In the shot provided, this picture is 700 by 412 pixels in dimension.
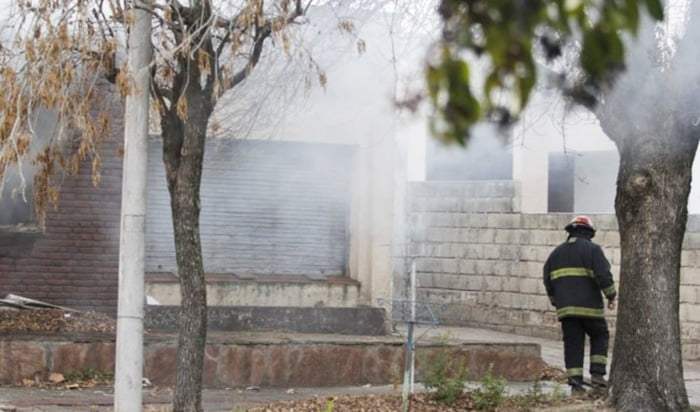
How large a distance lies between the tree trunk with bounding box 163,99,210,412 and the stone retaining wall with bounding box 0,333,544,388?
7.54 ft

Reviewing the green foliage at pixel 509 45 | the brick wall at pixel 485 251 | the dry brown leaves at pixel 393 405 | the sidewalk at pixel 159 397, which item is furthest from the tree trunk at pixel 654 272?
the brick wall at pixel 485 251

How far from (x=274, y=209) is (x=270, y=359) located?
4.14 metres

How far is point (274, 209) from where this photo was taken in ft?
45.3

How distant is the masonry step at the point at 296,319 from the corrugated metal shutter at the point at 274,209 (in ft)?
5.23

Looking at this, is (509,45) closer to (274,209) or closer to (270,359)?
(270,359)

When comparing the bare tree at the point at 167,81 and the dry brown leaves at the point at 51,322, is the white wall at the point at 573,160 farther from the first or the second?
the bare tree at the point at 167,81

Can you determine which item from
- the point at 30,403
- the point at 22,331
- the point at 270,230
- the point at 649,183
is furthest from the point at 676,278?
the point at 270,230

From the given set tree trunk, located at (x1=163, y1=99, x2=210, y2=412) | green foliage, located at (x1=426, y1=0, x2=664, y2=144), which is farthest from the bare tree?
green foliage, located at (x1=426, y1=0, x2=664, y2=144)

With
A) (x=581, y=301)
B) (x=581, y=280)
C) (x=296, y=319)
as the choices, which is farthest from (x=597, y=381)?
(x=296, y=319)

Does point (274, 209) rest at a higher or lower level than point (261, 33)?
lower

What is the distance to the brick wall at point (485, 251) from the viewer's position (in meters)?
15.3

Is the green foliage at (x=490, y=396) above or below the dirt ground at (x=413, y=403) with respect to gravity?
above

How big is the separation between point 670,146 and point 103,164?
6.66 metres

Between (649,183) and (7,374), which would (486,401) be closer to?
(649,183)
